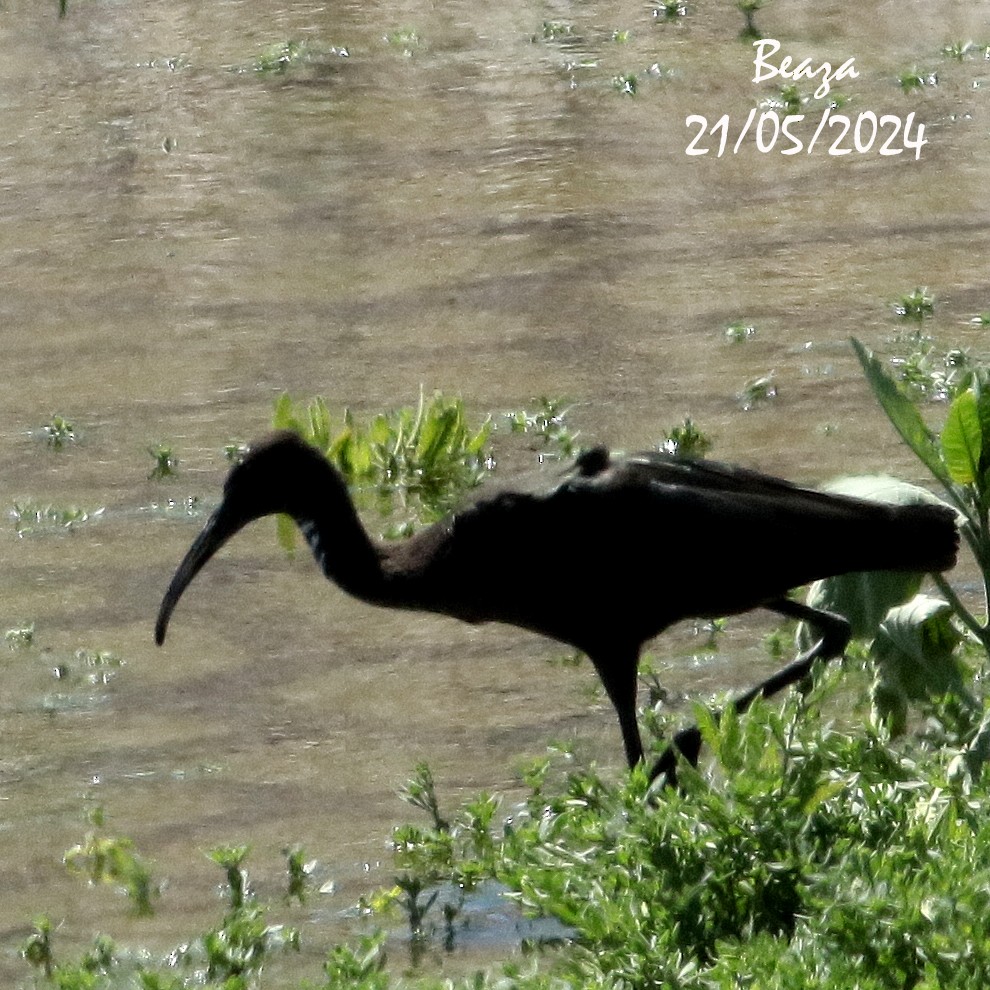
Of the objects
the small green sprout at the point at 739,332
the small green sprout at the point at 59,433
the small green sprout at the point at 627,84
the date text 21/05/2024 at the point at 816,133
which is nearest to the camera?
the small green sprout at the point at 59,433

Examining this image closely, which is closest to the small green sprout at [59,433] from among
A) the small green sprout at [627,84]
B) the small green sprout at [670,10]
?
the small green sprout at [627,84]

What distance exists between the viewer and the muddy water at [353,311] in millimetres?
5195

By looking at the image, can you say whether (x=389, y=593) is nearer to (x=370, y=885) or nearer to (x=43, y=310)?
(x=370, y=885)

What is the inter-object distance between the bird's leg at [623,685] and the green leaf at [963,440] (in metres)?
0.80

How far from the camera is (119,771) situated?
17.0ft

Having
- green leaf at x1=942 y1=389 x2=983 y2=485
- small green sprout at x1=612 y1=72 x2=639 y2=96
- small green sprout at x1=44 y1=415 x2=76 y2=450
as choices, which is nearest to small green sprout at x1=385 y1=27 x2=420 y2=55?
small green sprout at x1=612 y1=72 x2=639 y2=96

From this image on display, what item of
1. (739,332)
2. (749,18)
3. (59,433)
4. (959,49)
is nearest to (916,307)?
(739,332)

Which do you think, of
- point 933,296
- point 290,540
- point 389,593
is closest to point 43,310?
point 290,540

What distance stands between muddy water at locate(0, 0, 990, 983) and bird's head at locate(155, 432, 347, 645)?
514mm

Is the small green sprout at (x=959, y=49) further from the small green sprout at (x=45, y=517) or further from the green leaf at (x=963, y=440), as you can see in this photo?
the green leaf at (x=963, y=440)

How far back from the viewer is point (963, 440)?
4.32m

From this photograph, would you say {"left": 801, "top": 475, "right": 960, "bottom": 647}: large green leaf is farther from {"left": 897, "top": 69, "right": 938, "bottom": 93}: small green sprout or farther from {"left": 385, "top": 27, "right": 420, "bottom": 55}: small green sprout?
{"left": 385, "top": 27, "right": 420, "bottom": 55}: small green sprout

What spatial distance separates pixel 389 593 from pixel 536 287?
350 cm

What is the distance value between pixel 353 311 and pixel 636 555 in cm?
364
